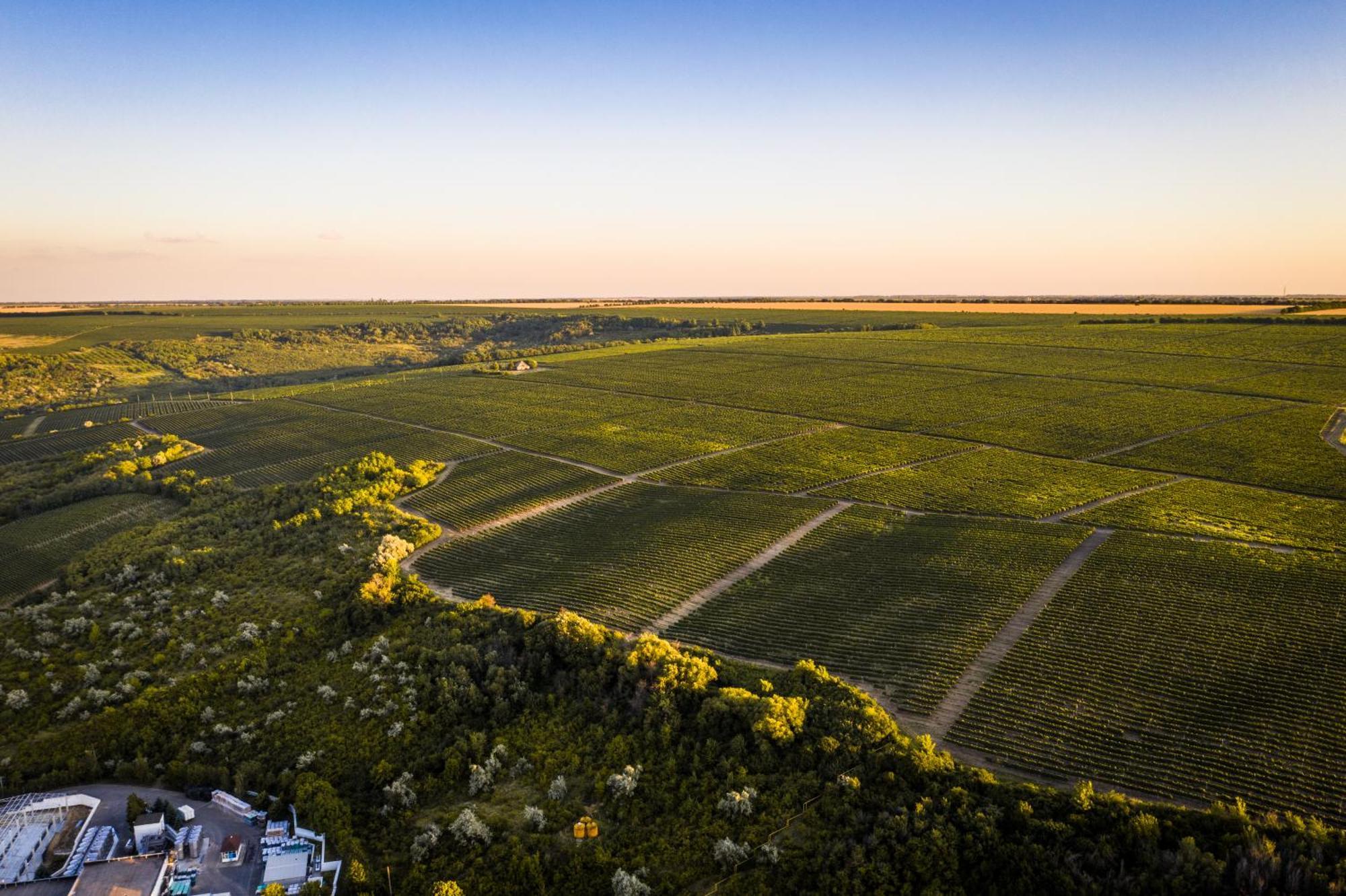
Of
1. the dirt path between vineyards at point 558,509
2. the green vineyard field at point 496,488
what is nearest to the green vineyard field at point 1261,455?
the dirt path between vineyards at point 558,509

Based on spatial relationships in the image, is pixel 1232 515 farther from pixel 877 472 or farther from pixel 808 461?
pixel 808 461

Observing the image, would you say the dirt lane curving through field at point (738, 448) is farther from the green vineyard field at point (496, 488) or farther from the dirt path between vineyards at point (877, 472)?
the dirt path between vineyards at point (877, 472)

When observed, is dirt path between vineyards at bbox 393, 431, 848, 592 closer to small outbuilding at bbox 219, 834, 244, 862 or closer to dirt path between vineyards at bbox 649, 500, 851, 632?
dirt path between vineyards at bbox 649, 500, 851, 632

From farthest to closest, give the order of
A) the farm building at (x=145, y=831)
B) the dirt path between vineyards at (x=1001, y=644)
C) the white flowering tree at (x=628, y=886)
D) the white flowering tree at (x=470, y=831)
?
the dirt path between vineyards at (x=1001, y=644)
the farm building at (x=145, y=831)
the white flowering tree at (x=470, y=831)
the white flowering tree at (x=628, y=886)

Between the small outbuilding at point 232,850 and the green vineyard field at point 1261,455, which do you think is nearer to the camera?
the small outbuilding at point 232,850

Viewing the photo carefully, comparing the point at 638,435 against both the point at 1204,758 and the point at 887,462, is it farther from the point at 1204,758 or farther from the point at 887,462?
the point at 1204,758

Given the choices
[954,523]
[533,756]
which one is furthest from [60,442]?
[954,523]
